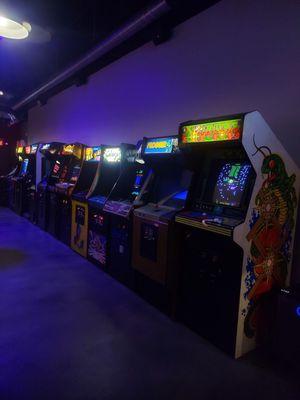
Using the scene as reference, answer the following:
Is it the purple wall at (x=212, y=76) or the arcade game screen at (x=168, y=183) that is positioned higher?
the purple wall at (x=212, y=76)

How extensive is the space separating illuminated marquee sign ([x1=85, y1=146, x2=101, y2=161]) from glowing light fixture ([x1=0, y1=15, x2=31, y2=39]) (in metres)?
1.79

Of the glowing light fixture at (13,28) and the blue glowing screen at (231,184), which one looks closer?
the blue glowing screen at (231,184)

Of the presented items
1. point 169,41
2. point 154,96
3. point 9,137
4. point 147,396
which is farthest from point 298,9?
point 9,137

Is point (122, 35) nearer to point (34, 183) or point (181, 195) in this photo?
point (181, 195)

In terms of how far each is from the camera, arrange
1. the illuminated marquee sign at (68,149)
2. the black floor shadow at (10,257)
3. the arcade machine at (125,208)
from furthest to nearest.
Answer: the illuminated marquee sign at (68,149)
the black floor shadow at (10,257)
the arcade machine at (125,208)

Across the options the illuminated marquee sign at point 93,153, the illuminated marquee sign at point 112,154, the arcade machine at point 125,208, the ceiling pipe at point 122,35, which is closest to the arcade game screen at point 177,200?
the arcade machine at point 125,208

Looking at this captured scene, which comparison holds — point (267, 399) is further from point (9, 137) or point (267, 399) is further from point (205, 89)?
point (9, 137)

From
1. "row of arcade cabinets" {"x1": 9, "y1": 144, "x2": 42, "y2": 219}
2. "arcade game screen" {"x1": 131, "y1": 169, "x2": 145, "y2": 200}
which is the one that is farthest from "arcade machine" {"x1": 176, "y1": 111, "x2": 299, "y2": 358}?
"row of arcade cabinets" {"x1": 9, "y1": 144, "x2": 42, "y2": 219}

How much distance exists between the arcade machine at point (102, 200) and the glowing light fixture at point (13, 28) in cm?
165

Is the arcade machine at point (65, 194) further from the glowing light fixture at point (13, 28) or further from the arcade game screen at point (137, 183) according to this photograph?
the glowing light fixture at point (13, 28)

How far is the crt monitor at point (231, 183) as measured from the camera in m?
2.39

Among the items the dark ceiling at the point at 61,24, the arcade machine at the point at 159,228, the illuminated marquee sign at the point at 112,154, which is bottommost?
the arcade machine at the point at 159,228

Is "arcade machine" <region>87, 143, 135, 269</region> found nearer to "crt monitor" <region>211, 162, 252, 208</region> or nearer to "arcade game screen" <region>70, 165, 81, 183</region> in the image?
"arcade game screen" <region>70, 165, 81, 183</region>

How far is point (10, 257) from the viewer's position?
433cm
